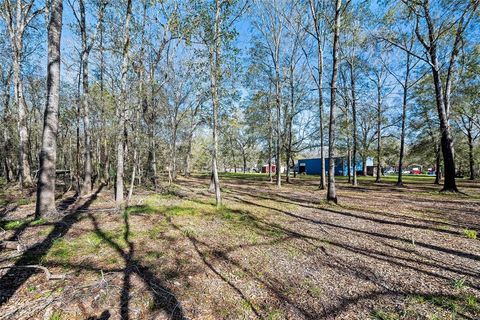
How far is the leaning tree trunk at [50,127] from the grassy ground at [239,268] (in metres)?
0.60

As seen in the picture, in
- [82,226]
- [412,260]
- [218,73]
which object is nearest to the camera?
[412,260]

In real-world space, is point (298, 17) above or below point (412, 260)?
above

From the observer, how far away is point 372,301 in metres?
2.57

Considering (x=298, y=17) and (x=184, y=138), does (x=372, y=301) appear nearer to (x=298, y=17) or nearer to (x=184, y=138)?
(x=298, y=17)

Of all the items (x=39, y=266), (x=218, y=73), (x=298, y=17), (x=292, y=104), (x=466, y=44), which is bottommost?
(x=39, y=266)

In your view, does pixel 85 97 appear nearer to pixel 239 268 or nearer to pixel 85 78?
pixel 85 78

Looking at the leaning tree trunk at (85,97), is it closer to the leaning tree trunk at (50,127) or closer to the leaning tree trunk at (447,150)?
the leaning tree trunk at (50,127)

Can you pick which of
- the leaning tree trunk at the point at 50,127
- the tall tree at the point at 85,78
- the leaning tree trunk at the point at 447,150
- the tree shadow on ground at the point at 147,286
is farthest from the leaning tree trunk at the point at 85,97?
the leaning tree trunk at the point at 447,150

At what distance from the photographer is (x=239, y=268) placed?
3.41 metres

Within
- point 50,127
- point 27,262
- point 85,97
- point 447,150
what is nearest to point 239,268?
point 27,262

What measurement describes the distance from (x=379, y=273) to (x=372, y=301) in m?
0.81

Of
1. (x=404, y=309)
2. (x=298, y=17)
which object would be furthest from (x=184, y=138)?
(x=404, y=309)

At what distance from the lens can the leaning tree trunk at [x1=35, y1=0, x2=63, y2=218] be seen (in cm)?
529

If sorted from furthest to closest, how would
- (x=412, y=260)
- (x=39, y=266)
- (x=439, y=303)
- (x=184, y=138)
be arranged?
(x=184, y=138)
(x=412, y=260)
(x=39, y=266)
(x=439, y=303)
